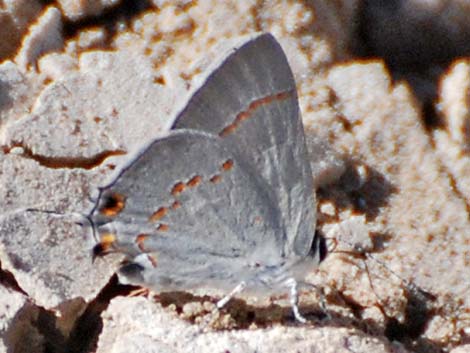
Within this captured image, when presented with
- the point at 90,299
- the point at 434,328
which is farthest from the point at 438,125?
the point at 90,299

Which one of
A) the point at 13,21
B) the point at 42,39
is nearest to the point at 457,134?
the point at 42,39

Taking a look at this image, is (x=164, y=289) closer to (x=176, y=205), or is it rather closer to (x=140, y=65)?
(x=176, y=205)

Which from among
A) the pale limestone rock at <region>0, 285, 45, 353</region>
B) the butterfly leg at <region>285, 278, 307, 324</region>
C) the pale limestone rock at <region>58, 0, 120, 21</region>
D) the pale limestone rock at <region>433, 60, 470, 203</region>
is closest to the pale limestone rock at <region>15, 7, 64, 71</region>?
the pale limestone rock at <region>58, 0, 120, 21</region>

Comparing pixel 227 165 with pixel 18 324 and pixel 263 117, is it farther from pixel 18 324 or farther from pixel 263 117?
pixel 18 324

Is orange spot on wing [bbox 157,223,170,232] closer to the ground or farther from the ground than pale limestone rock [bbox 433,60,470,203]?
closer to the ground

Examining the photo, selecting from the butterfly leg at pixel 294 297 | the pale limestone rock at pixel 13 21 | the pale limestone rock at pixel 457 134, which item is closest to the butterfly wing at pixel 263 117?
the butterfly leg at pixel 294 297

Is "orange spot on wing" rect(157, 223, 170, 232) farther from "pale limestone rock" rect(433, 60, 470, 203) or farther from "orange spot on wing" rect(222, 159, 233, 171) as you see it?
"pale limestone rock" rect(433, 60, 470, 203)

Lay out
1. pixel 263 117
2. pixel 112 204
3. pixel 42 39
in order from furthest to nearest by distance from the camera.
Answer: pixel 42 39 → pixel 263 117 → pixel 112 204
